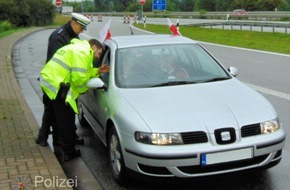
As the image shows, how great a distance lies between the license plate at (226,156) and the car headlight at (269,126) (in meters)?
0.29

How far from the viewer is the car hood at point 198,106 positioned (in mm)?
4023

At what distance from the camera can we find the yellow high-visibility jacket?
483 cm

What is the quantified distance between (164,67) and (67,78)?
1.16 metres

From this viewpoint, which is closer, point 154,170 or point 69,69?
point 154,170

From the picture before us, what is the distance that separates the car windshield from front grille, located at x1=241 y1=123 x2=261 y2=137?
3.75ft

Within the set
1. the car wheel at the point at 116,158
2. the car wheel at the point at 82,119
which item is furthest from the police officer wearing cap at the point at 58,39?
the car wheel at the point at 116,158

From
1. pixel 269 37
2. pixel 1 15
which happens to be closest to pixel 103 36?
pixel 269 37

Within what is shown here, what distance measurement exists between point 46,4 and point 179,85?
53328 mm

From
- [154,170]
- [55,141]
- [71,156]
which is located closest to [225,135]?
[154,170]

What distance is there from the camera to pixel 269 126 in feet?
13.8

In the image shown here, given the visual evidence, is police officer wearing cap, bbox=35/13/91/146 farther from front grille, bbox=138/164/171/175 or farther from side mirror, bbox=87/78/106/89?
front grille, bbox=138/164/171/175

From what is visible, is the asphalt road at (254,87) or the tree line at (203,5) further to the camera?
the tree line at (203,5)

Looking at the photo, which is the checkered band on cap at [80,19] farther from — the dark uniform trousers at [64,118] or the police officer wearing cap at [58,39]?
the dark uniform trousers at [64,118]

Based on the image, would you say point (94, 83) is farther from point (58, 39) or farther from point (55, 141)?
point (55, 141)
